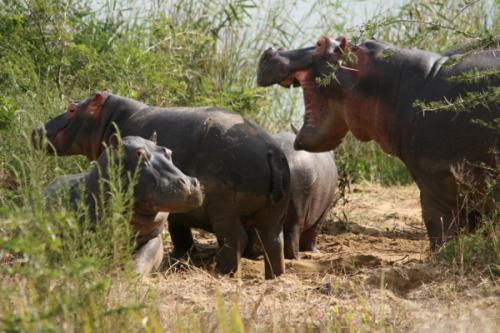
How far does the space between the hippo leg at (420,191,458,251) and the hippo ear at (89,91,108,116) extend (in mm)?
2519

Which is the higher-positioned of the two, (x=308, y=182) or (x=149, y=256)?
(x=308, y=182)

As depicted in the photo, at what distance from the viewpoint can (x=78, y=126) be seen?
7938mm

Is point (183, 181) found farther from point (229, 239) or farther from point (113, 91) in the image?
point (113, 91)

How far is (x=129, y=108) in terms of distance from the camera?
786cm

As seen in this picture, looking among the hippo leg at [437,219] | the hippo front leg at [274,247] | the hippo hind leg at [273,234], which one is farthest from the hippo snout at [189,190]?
the hippo leg at [437,219]

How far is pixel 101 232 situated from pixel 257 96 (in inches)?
255

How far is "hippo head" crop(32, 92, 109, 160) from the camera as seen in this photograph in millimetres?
7902

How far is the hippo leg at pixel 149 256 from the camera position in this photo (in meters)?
6.47

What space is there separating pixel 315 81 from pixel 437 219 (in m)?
1.32

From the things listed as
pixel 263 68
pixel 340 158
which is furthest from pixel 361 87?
pixel 340 158

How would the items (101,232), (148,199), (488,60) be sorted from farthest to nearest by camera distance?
(488,60)
(148,199)
(101,232)

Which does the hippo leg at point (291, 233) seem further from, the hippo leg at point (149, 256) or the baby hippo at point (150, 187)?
the baby hippo at point (150, 187)

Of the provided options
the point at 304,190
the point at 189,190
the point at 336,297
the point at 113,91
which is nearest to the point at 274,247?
the point at 304,190

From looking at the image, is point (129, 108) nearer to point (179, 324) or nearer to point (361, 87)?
point (361, 87)
